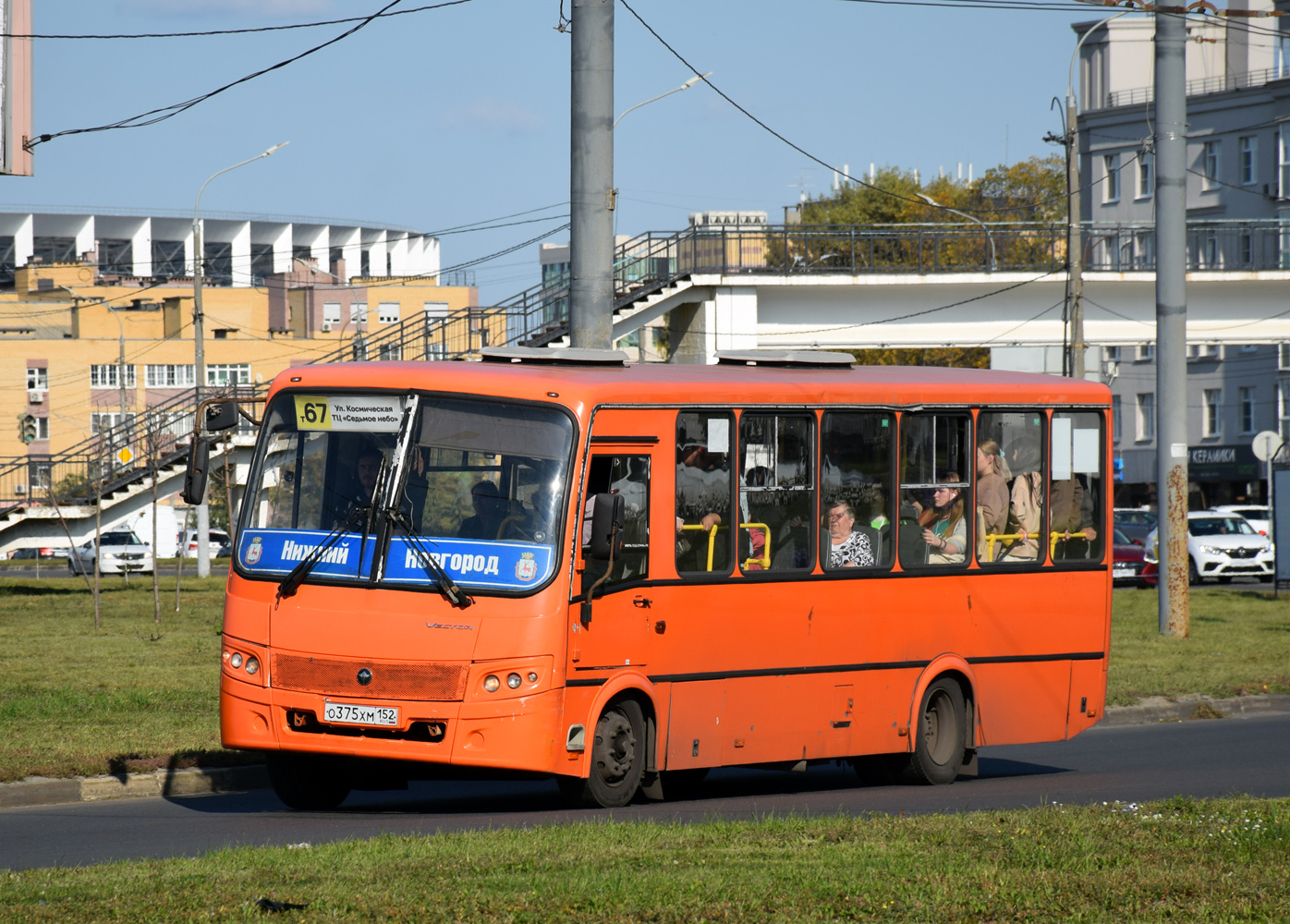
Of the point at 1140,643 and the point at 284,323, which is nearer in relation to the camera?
the point at 1140,643

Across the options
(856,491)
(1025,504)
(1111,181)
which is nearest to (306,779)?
(856,491)

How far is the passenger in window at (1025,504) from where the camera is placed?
540 inches

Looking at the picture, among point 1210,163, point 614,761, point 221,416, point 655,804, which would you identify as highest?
point 1210,163

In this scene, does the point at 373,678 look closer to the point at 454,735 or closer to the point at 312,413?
the point at 454,735

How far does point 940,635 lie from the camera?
13086mm

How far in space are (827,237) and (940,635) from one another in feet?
91.6

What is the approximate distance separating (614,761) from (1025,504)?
445 cm

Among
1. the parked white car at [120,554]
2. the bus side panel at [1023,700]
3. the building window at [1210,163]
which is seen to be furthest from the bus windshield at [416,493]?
the building window at [1210,163]

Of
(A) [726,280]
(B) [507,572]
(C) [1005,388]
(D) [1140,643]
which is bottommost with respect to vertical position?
(D) [1140,643]

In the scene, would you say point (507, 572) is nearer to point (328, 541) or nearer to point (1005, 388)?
point (328, 541)

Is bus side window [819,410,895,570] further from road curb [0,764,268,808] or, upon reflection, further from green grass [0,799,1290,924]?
road curb [0,764,268,808]

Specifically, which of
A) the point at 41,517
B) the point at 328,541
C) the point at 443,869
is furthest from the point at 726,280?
the point at 443,869

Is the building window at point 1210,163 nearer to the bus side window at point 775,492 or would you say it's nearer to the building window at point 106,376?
the building window at point 106,376

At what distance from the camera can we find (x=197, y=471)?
11.2 metres
